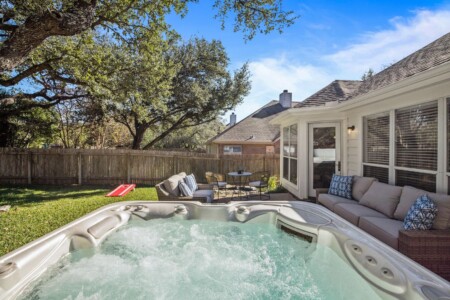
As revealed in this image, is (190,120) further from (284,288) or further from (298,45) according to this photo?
(284,288)

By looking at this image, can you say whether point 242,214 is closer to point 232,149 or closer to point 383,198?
point 383,198

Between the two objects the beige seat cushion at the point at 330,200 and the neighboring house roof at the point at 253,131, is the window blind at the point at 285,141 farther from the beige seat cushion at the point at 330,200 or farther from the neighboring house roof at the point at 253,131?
the neighboring house roof at the point at 253,131

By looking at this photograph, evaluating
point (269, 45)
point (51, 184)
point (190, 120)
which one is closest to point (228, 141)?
point (190, 120)

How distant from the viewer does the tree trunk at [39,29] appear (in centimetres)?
396

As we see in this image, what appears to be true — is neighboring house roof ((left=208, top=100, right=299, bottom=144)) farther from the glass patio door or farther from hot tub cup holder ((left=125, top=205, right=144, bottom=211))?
hot tub cup holder ((left=125, top=205, right=144, bottom=211))

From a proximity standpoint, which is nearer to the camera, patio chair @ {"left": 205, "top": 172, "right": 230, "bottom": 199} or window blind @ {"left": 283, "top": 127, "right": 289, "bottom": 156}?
patio chair @ {"left": 205, "top": 172, "right": 230, "bottom": 199}

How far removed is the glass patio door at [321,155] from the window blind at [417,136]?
7.54 ft

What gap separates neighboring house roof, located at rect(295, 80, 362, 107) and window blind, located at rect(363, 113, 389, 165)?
158 centimetres

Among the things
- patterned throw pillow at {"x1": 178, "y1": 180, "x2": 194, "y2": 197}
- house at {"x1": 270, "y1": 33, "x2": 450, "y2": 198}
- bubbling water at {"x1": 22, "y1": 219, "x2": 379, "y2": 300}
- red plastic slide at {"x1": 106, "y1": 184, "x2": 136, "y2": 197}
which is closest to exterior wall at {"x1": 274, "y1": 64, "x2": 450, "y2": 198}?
house at {"x1": 270, "y1": 33, "x2": 450, "y2": 198}

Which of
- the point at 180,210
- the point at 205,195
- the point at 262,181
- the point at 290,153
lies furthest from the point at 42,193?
the point at 290,153

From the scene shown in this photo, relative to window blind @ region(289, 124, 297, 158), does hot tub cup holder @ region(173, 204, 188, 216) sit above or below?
below

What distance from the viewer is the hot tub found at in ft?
7.75

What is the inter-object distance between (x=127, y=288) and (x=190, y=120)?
12507 millimetres

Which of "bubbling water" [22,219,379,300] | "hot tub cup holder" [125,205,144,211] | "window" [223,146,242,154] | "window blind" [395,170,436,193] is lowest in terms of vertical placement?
"bubbling water" [22,219,379,300]
